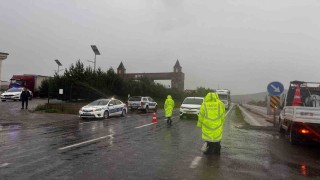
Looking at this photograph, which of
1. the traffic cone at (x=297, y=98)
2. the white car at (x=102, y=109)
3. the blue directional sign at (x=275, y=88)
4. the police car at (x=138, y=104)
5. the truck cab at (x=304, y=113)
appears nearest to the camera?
the truck cab at (x=304, y=113)

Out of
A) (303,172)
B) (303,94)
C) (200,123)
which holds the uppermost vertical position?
(303,94)

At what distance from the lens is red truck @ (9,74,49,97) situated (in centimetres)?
4800

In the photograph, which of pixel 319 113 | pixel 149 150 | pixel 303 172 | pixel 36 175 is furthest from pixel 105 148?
pixel 319 113

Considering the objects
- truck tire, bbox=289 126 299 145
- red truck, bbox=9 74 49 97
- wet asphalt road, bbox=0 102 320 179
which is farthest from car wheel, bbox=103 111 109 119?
red truck, bbox=9 74 49 97

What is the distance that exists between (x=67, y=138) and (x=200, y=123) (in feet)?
18.3

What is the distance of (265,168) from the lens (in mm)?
7863

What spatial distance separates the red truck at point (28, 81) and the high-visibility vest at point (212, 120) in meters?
43.3

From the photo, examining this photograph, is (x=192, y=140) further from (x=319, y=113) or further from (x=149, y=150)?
(x=319, y=113)

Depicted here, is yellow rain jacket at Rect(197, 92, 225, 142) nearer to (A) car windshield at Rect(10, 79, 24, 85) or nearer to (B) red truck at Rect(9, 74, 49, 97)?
(B) red truck at Rect(9, 74, 49, 97)

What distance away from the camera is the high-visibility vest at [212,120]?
30.0 feet

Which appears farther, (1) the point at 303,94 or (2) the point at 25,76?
(2) the point at 25,76

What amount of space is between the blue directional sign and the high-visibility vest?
412 inches

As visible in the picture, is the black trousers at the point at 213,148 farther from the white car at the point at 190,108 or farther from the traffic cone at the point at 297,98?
the white car at the point at 190,108

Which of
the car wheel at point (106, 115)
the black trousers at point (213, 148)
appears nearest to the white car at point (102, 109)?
the car wheel at point (106, 115)
